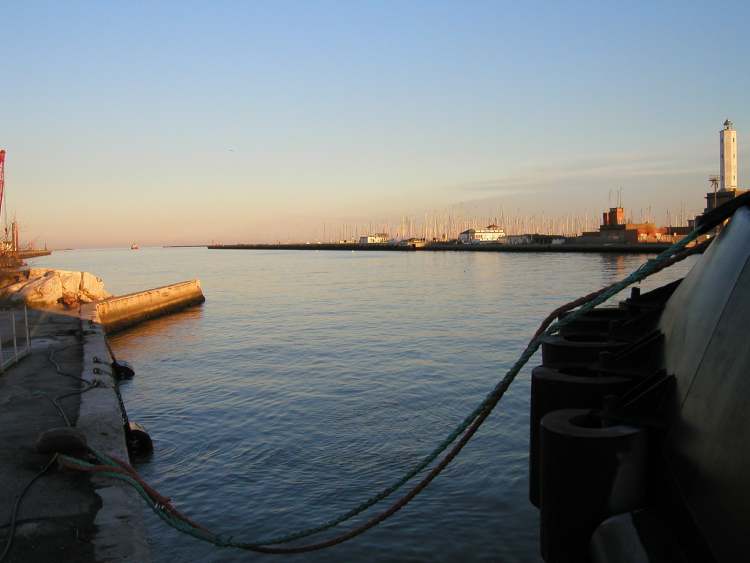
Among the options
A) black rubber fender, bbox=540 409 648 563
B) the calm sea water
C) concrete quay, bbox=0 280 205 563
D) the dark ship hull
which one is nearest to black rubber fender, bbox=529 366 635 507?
the dark ship hull

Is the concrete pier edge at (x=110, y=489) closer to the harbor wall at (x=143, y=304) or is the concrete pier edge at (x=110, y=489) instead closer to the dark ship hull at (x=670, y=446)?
the dark ship hull at (x=670, y=446)

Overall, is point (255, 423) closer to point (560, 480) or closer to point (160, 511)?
point (160, 511)

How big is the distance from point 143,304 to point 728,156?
328ft

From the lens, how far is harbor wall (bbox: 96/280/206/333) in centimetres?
3434

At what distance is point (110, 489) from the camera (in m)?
7.06

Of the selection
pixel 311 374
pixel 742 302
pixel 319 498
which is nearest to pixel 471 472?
pixel 319 498

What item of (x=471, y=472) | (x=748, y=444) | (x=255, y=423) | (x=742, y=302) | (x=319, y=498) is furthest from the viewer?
(x=255, y=423)

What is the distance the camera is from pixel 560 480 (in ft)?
12.3

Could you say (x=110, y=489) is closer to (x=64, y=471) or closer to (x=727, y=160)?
(x=64, y=471)

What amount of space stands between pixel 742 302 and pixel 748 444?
3.45 ft

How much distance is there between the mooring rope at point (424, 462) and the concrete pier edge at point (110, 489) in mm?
186

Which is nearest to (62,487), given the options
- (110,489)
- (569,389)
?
(110,489)

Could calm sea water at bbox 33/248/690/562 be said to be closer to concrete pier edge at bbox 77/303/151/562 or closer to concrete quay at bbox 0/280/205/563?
concrete pier edge at bbox 77/303/151/562

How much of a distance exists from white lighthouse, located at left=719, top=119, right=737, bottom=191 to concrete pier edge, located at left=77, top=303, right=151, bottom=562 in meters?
109
